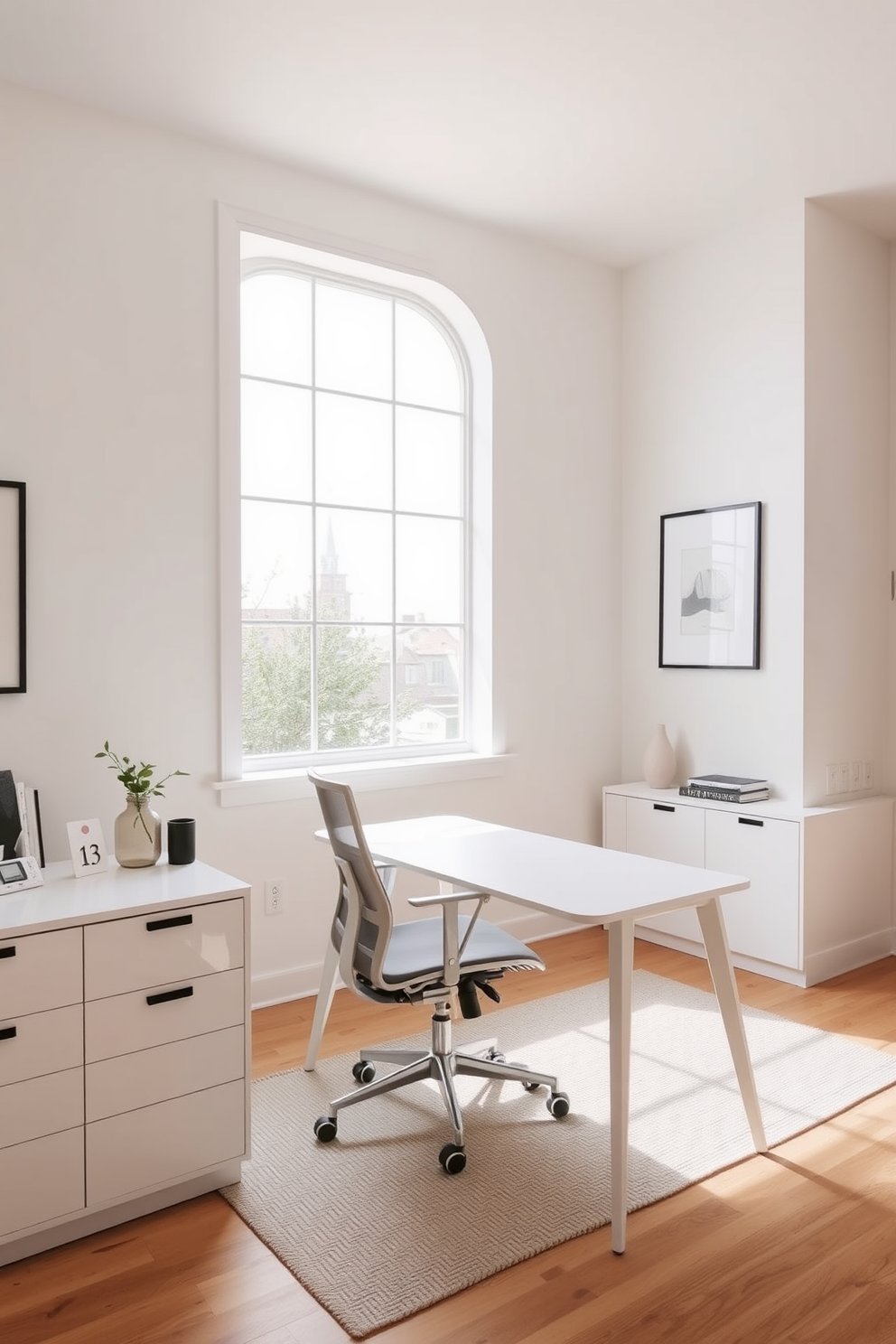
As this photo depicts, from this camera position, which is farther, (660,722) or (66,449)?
(660,722)

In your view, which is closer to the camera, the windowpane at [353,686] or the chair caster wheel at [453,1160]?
the chair caster wheel at [453,1160]

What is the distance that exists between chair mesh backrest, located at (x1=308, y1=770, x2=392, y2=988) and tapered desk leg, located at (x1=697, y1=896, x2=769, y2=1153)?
2.49 ft

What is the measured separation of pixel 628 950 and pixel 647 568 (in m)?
2.68

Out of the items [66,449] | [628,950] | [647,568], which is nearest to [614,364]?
[647,568]

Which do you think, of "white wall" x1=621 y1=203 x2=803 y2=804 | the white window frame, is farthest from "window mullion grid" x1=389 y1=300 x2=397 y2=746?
"white wall" x1=621 y1=203 x2=803 y2=804

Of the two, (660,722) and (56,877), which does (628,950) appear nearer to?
(56,877)

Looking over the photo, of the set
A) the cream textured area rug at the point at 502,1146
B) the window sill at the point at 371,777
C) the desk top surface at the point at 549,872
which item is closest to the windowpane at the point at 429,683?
the window sill at the point at 371,777

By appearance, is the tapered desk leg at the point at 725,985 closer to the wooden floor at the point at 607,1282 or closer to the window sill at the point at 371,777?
the wooden floor at the point at 607,1282

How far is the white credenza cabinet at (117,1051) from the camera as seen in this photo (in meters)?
1.97

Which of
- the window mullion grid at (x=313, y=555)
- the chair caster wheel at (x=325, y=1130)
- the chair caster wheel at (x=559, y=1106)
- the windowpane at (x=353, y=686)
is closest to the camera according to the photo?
the chair caster wheel at (x=325, y=1130)

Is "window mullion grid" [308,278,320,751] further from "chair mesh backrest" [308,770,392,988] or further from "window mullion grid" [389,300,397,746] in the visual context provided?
"chair mesh backrest" [308,770,392,988]

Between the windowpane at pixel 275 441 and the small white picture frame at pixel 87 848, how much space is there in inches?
63.2

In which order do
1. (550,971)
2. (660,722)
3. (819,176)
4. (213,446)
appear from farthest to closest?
(660,722) → (550,971) → (819,176) → (213,446)

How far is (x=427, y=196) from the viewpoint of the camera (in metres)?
3.70
